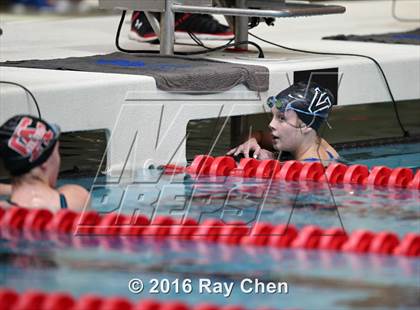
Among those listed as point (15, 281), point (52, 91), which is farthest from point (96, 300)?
point (52, 91)

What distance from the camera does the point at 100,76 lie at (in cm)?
580

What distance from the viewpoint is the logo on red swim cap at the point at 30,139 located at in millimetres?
4461

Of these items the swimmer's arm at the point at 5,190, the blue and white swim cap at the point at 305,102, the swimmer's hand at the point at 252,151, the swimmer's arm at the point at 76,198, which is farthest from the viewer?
the swimmer's hand at the point at 252,151

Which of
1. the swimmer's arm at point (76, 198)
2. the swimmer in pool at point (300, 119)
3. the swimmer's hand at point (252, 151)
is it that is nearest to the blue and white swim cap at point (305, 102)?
the swimmer in pool at point (300, 119)

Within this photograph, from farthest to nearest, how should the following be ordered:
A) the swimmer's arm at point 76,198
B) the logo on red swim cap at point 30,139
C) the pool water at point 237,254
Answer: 1. the swimmer's arm at point 76,198
2. the logo on red swim cap at point 30,139
3. the pool water at point 237,254

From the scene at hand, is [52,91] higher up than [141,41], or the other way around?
[52,91]

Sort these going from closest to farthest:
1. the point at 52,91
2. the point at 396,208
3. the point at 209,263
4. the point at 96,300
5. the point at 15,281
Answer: the point at 96,300
the point at 15,281
the point at 209,263
the point at 396,208
the point at 52,91

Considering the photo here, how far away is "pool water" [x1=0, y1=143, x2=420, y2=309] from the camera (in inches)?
141

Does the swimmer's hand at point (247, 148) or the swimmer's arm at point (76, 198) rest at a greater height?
the swimmer's arm at point (76, 198)

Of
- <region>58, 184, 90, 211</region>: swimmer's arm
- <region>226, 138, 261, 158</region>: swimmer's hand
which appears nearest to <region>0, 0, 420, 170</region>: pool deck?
<region>226, 138, 261, 158</region>: swimmer's hand

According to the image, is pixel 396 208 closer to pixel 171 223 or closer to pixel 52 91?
pixel 171 223

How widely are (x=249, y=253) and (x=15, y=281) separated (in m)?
0.88

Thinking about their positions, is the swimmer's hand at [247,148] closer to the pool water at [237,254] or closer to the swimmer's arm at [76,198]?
the pool water at [237,254]

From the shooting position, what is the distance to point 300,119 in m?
5.91
